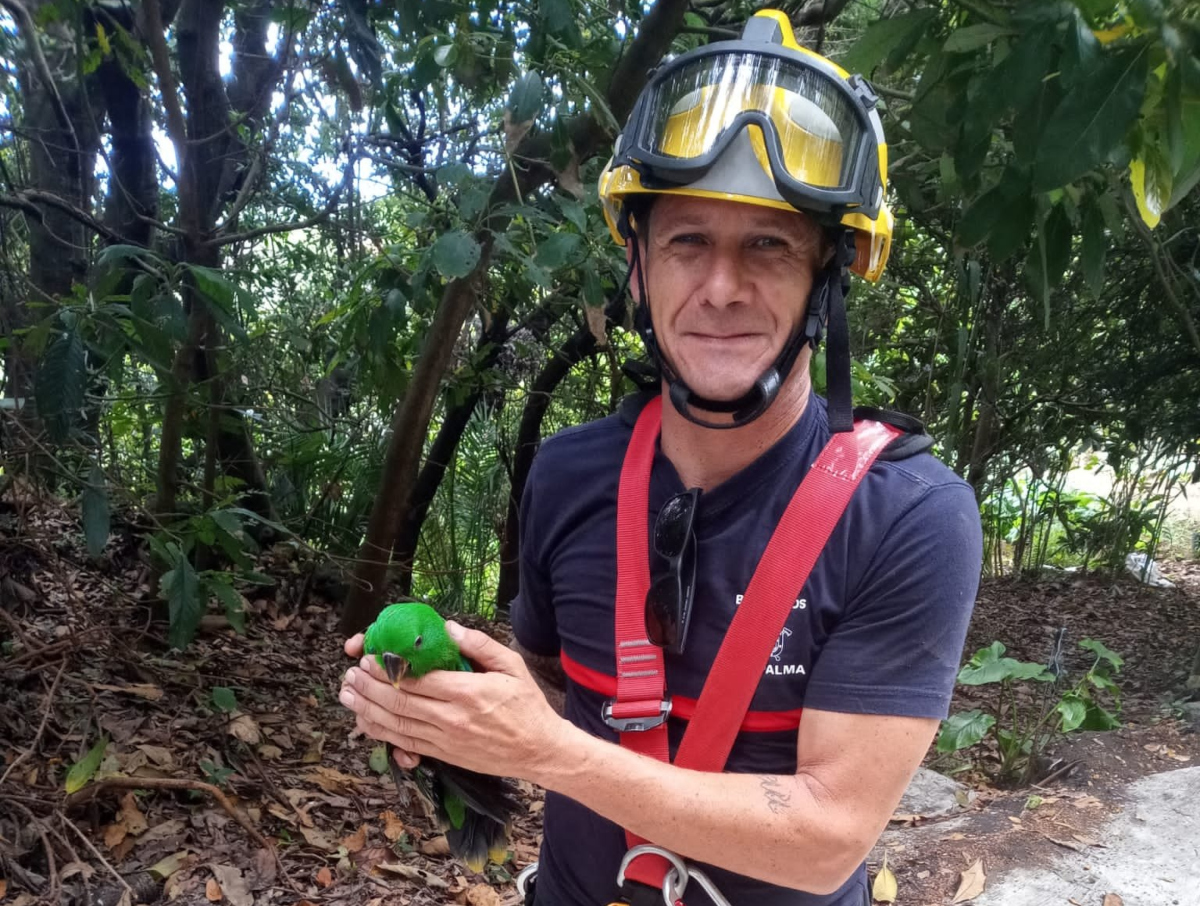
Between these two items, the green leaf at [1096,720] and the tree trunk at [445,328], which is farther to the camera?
the green leaf at [1096,720]

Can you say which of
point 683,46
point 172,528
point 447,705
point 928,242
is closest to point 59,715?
point 172,528

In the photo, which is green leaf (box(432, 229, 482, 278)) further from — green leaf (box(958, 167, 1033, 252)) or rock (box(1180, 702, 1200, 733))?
rock (box(1180, 702, 1200, 733))

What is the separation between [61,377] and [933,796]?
4257 millimetres

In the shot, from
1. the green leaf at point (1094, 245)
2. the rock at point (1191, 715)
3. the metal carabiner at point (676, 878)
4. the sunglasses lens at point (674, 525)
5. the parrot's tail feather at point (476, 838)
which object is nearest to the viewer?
the metal carabiner at point (676, 878)

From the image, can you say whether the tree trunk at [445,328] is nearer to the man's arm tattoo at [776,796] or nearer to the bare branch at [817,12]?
the bare branch at [817,12]

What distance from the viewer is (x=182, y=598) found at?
316cm

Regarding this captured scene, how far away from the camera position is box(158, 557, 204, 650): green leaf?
3.16 metres

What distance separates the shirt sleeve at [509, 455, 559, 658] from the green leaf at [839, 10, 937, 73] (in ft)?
3.96

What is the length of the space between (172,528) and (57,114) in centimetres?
256

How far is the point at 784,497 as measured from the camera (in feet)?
5.03

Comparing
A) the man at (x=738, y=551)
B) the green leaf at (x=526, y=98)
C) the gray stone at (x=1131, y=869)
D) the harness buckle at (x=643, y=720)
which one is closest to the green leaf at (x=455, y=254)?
the green leaf at (x=526, y=98)

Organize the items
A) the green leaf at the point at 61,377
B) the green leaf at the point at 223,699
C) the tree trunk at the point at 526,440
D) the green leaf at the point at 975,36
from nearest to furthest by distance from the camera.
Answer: the green leaf at the point at 975,36 → the green leaf at the point at 61,377 → the green leaf at the point at 223,699 → the tree trunk at the point at 526,440

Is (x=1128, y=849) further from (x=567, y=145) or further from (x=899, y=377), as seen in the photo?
(x=899, y=377)

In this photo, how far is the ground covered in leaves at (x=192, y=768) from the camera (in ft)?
9.58
